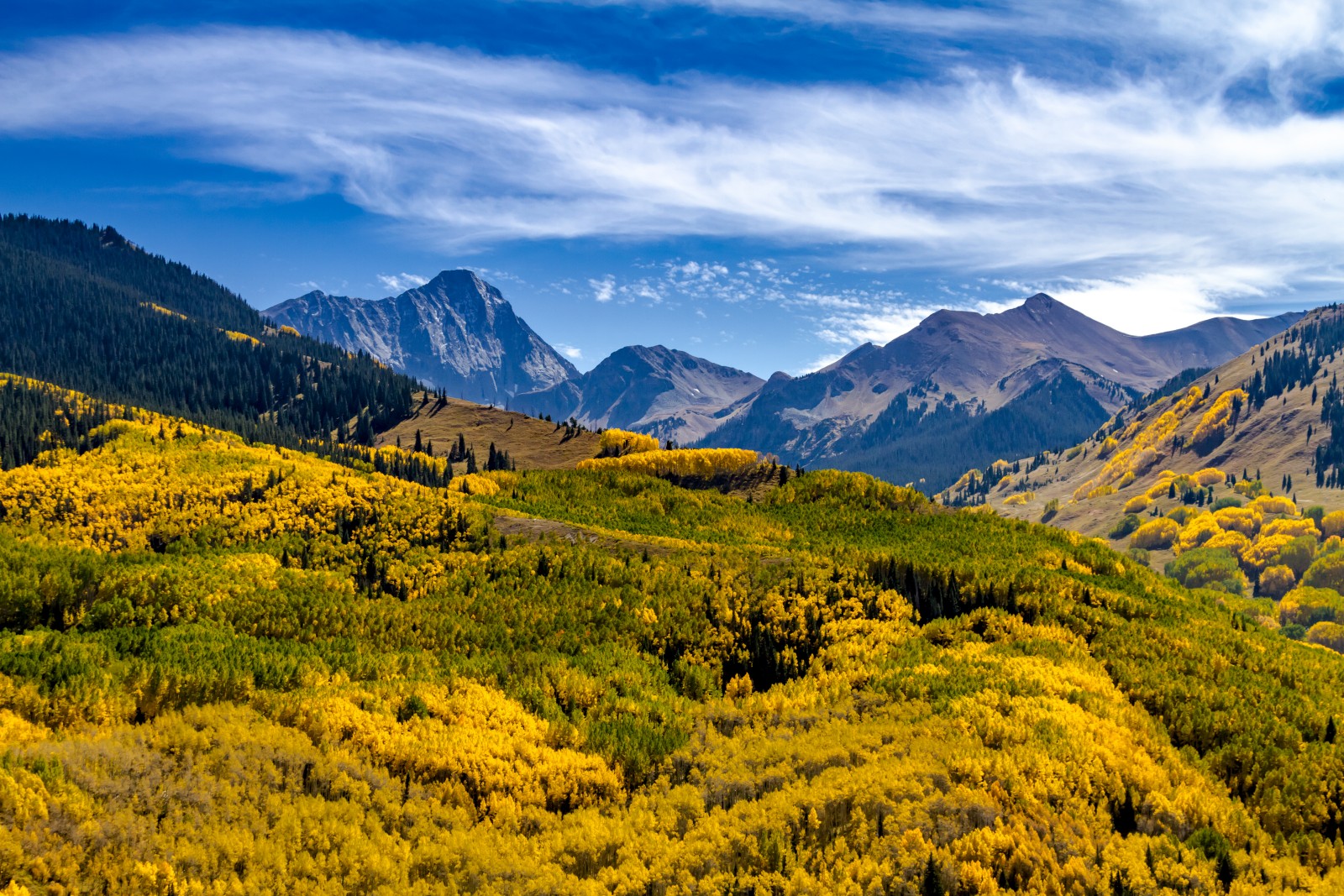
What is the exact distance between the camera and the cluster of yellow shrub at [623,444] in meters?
169

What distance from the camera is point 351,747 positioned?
1098 inches

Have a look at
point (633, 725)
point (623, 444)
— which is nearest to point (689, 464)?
point (623, 444)

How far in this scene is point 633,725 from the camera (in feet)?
109

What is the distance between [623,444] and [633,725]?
454 feet

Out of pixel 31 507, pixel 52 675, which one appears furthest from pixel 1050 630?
pixel 31 507

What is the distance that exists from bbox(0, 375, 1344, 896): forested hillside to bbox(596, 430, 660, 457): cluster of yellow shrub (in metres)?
97.9

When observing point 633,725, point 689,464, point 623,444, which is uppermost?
point 623,444

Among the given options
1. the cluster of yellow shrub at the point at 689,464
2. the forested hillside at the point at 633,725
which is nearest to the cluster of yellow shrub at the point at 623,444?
the cluster of yellow shrub at the point at 689,464

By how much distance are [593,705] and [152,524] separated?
60206 mm

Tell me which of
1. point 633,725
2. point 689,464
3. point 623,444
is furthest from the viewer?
point 623,444

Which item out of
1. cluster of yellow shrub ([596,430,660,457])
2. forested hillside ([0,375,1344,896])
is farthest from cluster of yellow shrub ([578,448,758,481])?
forested hillside ([0,375,1344,896])

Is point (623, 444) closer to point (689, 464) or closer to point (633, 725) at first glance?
point (689, 464)

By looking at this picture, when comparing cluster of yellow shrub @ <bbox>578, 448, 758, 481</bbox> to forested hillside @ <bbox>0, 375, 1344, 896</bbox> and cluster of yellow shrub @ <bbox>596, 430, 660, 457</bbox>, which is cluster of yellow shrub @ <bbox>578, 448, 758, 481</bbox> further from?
forested hillside @ <bbox>0, 375, 1344, 896</bbox>

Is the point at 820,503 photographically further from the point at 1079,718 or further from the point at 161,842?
the point at 161,842
